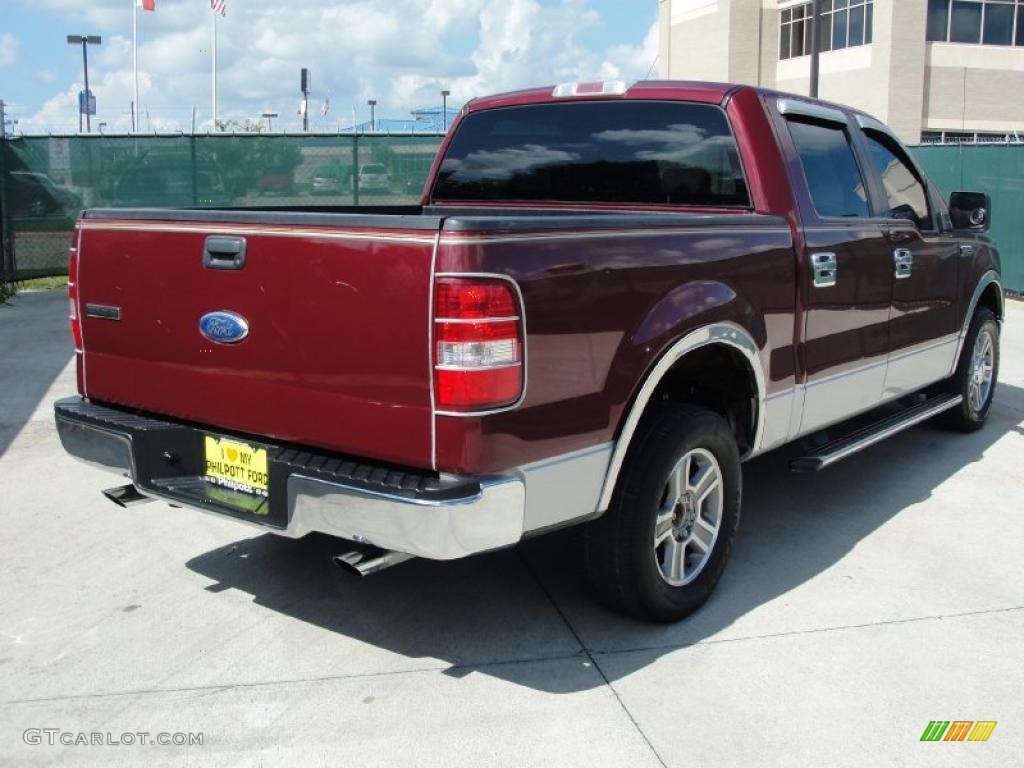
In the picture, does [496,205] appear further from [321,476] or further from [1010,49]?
[1010,49]

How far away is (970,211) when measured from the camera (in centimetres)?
627

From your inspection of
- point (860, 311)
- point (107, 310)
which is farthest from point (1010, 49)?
point (107, 310)

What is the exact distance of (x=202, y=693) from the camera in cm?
349

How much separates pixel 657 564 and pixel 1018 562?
1.97 meters

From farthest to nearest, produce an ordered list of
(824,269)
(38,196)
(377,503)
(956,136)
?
(956,136)
(38,196)
(824,269)
(377,503)

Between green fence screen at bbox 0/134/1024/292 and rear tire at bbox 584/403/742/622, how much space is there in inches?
449

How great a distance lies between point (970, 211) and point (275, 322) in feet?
15.2

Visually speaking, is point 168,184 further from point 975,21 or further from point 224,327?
point 975,21

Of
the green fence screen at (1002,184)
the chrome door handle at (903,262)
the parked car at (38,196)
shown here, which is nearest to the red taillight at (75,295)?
the chrome door handle at (903,262)

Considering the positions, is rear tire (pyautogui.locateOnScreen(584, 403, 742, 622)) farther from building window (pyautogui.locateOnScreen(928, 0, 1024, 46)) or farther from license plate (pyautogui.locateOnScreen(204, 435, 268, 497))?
building window (pyautogui.locateOnScreen(928, 0, 1024, 46))

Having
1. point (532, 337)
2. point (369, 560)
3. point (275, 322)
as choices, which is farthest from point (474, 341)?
point (369, 560)

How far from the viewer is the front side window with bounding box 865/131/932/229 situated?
5.47m

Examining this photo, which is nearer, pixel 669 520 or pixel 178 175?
pixel 669 520

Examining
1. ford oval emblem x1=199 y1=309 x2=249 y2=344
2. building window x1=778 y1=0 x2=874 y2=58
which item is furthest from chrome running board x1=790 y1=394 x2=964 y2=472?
building window x1=778 y1=0 x2=874 y2=58
